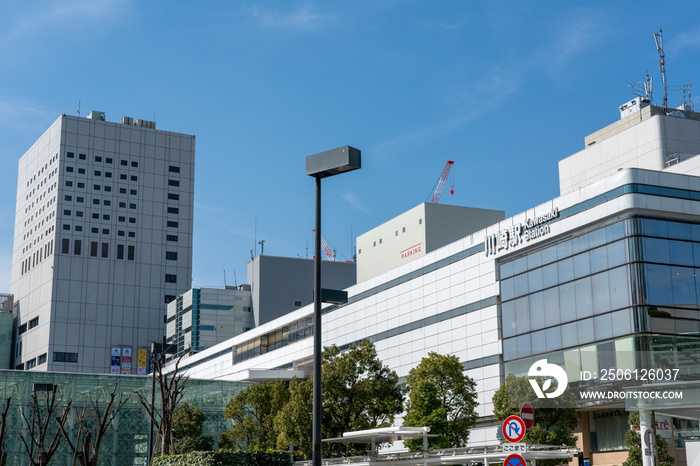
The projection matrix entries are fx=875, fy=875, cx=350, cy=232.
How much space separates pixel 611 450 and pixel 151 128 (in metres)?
147

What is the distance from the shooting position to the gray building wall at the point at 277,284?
16450 cm

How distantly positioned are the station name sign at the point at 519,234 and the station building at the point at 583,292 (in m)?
0.10

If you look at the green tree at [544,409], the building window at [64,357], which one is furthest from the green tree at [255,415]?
the building window at [64,357]

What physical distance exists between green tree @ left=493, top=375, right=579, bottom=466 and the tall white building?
429 ft

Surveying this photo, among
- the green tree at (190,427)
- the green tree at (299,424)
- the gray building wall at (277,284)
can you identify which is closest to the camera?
the green tree at (299,424)

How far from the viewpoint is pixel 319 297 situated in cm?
1995

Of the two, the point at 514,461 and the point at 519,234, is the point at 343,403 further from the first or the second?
Answer: the point at 514,461

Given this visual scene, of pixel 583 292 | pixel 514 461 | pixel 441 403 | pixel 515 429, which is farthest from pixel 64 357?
pixel 514 461

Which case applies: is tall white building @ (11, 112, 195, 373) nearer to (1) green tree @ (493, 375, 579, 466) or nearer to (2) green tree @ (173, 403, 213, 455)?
(2) green tree @ (173, 403, 213, 455)

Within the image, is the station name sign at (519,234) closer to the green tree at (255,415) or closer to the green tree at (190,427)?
the green tree at (255,415)

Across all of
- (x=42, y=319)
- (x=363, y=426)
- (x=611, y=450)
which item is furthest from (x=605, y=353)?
(x=42, y=319)

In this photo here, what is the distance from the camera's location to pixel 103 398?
7206cm

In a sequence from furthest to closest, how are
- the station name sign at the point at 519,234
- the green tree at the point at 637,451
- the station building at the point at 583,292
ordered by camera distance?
the station name sign at the point at 519,234 → the station building at the point at 583,292 → the green tree at the point at 637,451

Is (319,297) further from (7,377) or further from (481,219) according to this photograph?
(481,219)
